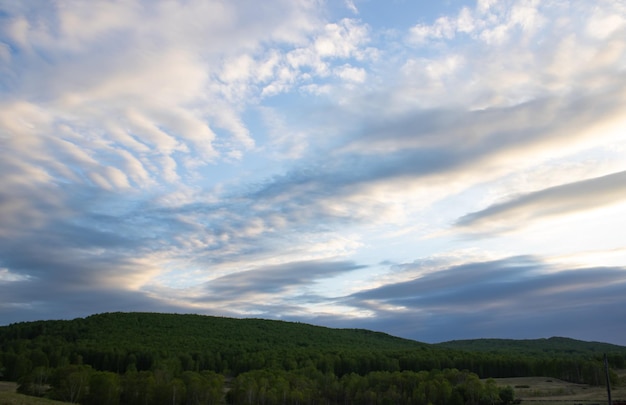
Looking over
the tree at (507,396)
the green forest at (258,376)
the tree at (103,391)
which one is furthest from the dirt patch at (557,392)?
the tree at (103,391)

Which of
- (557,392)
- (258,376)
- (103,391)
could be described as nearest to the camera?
(103,391)

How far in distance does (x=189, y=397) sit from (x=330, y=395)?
43569 millimetres

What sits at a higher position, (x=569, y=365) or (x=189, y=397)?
(x=569, y=365)

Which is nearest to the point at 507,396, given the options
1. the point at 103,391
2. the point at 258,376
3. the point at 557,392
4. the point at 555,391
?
the point at 557,392

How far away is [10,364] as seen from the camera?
6225 inches

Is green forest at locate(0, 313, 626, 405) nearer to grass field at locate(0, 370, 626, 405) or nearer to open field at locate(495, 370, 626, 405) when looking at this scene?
grass field at locate(0, 370, 626, 405)

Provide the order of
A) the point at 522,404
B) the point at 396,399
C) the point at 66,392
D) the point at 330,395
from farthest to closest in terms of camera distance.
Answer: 1. the point at 330,395
2. the point at 396,399
3. the point at 522,404
4. the point at 66,392

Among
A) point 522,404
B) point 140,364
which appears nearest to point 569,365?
point 522,404

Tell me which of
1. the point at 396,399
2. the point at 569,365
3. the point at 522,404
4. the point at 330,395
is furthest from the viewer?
the point at 569,365

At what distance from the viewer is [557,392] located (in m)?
145

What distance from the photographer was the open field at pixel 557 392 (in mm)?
122375

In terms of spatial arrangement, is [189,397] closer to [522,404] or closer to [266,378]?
[266,378]

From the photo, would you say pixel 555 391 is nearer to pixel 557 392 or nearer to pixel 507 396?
pixel 557 392

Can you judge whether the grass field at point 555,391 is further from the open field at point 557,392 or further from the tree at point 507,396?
the tree at point 507,396
